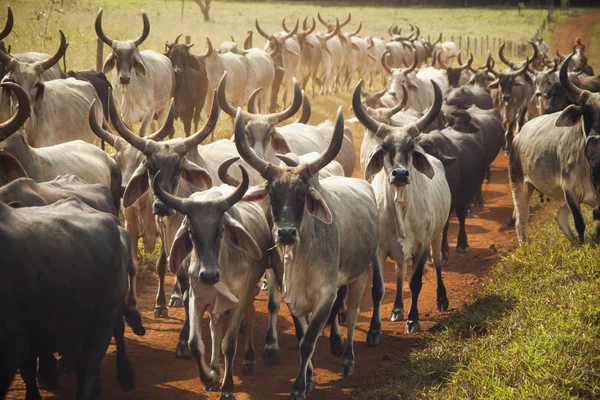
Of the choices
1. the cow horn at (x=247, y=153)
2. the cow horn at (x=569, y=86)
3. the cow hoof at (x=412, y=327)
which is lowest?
the cow hoof at (x=412, y=327)

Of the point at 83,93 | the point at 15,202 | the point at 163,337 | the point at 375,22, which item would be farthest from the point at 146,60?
the point at 375,22

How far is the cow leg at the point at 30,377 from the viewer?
5914mm

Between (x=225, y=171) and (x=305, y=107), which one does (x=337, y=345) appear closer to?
(x=225, y=171)

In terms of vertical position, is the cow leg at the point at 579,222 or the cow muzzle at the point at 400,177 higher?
the cow muzzle at the point at 400,177

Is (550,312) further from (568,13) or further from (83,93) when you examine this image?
(568,13)

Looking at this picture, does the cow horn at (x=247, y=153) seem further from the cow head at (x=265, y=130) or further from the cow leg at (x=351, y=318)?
the cow head at (x=265, y=130)

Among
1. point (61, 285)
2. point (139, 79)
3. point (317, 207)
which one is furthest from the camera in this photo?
point (139, 79)

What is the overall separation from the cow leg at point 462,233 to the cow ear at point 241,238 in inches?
208

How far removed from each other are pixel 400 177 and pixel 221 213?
2.01 meters

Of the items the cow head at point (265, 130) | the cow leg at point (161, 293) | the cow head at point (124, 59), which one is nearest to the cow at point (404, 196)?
the cow head at point (265, 130)

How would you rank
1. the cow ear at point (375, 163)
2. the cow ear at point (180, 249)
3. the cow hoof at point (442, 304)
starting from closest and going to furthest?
the cow ear at point (180, 249) → the cow ear at point (375, 163) → the cow hoof at point (442, 304)

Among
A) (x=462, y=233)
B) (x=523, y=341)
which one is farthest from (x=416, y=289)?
(x=462, y=233)

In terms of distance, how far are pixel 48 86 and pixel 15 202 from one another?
201 inches

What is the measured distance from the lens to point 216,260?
623cm
